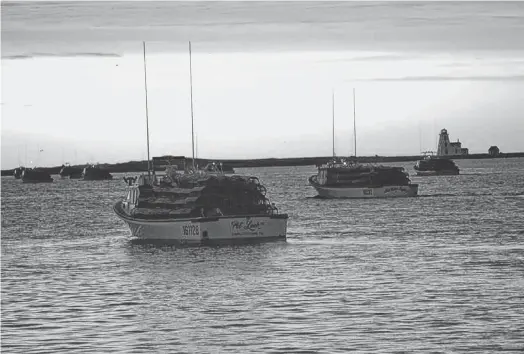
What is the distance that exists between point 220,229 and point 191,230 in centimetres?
177

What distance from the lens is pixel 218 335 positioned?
3466cm

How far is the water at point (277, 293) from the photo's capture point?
3366cm

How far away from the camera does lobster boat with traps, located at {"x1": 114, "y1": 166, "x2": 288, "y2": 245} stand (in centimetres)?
6512

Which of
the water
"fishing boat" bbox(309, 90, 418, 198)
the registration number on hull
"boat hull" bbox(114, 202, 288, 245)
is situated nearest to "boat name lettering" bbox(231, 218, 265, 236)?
"boat hull" bbox(114, 202, 288, 245)

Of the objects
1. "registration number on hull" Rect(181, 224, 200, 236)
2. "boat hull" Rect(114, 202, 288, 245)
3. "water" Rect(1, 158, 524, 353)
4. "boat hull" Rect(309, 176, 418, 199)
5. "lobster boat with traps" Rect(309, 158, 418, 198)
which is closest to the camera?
"water" Rect(1, 158, 524, 353)

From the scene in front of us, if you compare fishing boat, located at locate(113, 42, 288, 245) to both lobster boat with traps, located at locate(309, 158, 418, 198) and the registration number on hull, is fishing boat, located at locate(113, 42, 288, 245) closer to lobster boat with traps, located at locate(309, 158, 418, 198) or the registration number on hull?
the registration number on hull

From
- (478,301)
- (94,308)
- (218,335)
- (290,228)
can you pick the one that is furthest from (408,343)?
(290,228)

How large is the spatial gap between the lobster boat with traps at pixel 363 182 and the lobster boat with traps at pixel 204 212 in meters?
66.8

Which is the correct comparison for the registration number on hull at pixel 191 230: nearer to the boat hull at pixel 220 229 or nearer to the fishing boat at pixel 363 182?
the boat hull at pixel 220 229

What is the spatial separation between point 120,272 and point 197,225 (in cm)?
1147

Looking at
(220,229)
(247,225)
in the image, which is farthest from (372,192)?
(220,229)

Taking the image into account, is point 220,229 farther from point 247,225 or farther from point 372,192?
point 372,192

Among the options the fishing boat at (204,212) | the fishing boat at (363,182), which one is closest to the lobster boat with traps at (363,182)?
the fishing boat at (363,182)

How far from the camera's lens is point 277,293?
144 ft
